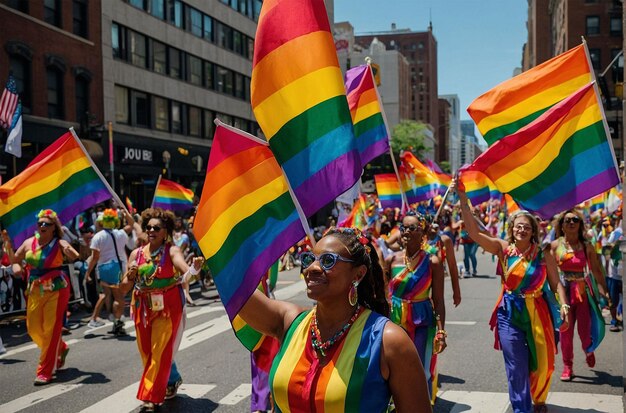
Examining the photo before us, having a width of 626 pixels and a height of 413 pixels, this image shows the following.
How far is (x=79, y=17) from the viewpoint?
1033 inches

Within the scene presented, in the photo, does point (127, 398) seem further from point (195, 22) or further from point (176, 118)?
point (195, 22)

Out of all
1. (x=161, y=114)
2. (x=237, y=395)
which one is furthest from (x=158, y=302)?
Answer: (x=161, y=114)

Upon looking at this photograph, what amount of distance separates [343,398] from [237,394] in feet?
15.1

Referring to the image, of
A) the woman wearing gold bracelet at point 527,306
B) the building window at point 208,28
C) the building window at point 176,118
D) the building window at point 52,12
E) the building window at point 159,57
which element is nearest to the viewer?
the woman wearing gold bracelet at point 527,306

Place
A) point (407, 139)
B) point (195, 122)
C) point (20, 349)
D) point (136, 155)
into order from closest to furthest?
point (20, 349) < point (136, 155) < point (195, 122) < point (407, 139)

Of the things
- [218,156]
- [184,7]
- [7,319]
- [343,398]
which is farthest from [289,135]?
[184,7]

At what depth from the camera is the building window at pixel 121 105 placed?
28.8m

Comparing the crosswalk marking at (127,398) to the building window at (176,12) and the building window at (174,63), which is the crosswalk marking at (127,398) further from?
the building window at (176,12)

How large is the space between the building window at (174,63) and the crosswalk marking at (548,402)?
94.0 feet

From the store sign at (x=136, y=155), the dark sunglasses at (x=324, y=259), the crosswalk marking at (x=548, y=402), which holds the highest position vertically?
the store sign at (x=136, y=155)

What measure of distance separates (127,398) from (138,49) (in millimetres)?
25815

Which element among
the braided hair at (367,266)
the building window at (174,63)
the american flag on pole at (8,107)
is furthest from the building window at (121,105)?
the braided hair at (367,266)

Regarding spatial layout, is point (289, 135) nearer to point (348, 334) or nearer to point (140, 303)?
point (348, 334)

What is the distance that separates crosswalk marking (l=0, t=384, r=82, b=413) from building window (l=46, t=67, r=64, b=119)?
60.6 feet
